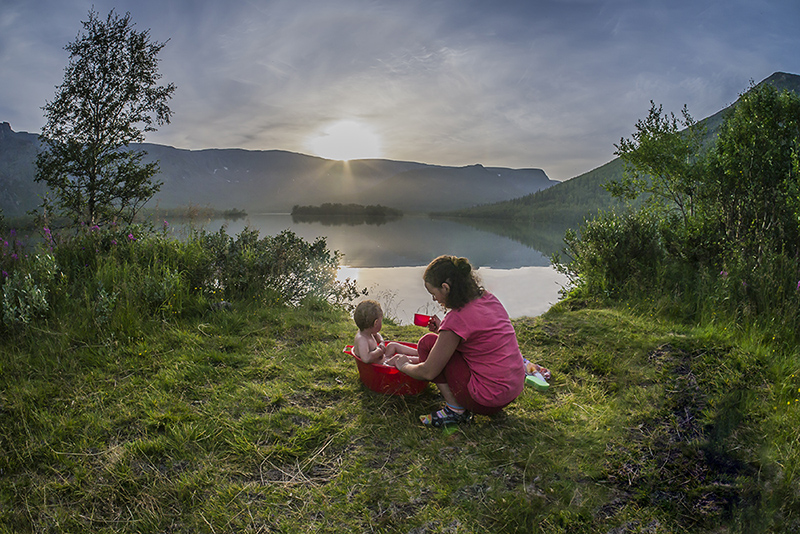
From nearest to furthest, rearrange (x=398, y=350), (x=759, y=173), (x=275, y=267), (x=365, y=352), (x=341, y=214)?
(x=365, y=352)
(x=398, y=350)
(x=759, y=173)
(x=275, y=267)
(x=341, y=214)

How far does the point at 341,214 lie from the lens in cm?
3142

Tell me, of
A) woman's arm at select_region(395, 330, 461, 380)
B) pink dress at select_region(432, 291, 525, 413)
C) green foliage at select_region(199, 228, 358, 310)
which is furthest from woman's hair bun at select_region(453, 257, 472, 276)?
green foliage at select_region(199, 228, 358, 310)

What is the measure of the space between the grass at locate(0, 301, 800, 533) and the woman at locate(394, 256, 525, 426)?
8.1 inches

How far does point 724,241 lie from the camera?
18.9 feet

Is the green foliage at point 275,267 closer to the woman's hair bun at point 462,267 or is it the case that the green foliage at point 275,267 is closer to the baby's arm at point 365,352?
the baby's arm at point 365,352

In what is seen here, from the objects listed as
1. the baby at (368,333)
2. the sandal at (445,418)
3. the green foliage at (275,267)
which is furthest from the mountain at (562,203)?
the sandal at (445,418)

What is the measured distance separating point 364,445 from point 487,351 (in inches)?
45.2

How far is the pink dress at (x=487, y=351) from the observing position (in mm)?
2949

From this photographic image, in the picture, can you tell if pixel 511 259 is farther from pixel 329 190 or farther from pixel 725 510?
pixel 329 190

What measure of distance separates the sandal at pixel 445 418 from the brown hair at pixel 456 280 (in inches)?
33.5

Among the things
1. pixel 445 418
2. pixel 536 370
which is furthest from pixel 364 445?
pixel 536 370

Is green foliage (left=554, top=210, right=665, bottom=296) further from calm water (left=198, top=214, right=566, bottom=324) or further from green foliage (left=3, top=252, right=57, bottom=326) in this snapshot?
green foliage (left=3, top=252, right=57, bottom=326)

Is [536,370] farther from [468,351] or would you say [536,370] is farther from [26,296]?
[26,296]

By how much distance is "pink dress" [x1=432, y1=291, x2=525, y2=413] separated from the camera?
2949 millimetres
